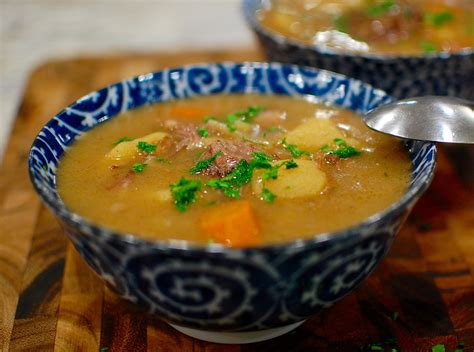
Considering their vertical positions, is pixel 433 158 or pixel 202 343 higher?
pixel 433 158

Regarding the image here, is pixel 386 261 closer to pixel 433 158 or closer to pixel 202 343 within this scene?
pixel 433 158

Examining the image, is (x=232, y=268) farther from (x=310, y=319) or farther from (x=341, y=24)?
(x=341, y=24)

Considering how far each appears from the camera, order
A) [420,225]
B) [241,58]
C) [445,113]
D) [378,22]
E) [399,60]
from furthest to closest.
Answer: [241,58] → [378,22] → [399,60] → [420,225] → [445,113]

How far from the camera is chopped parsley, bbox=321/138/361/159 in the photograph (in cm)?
186

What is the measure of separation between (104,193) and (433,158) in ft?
2.91

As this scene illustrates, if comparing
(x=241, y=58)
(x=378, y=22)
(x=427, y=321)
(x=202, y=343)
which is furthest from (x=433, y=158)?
(x=241, y=58)

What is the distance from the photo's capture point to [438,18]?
2.94 m

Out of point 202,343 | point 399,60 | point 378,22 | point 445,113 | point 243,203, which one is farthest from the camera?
point 378,22

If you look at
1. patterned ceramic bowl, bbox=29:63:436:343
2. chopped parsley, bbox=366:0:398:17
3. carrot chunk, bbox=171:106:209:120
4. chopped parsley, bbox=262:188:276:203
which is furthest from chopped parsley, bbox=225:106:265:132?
chopped parsley, bbox=366:0:398:17

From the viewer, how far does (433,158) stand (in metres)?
1.66

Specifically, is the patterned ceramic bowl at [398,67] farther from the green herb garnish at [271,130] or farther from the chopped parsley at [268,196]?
the chopped parsley at [268,196]

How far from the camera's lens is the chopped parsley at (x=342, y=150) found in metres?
1.86

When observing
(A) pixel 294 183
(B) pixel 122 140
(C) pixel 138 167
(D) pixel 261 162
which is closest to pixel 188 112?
(B) pixel 122 140

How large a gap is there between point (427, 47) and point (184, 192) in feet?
5.24
